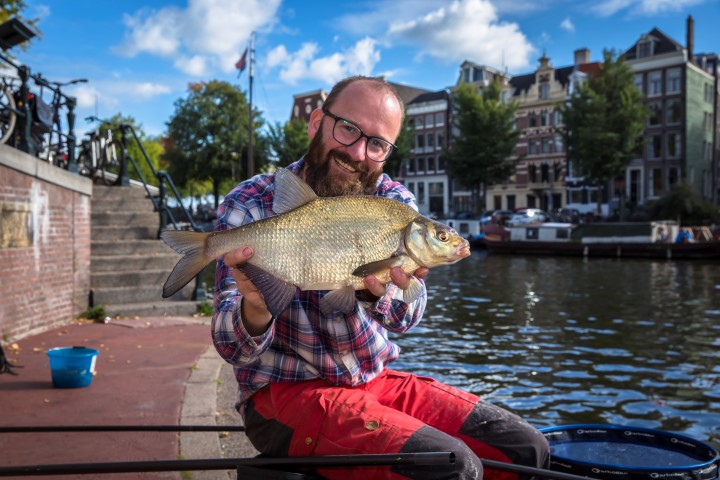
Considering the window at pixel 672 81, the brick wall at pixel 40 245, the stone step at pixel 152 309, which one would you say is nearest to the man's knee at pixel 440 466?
the brick wall at pixel 40 245

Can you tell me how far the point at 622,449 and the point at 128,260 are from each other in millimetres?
10064

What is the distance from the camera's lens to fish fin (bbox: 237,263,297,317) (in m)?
2.38

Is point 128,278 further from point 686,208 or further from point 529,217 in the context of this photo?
point 686,208

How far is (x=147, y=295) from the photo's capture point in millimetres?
11234

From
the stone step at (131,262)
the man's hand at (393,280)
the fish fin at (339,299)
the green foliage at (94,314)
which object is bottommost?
the green foliage at (94,314)

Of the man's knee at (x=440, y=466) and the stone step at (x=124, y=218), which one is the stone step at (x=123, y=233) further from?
the man's knee at (x=440, y=466)

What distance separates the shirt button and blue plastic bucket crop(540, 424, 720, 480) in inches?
37.4

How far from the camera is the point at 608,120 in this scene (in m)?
43.3

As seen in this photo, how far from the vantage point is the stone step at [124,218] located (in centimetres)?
1227

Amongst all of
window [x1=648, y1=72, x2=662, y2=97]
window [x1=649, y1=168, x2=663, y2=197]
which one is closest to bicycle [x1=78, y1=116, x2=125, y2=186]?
window [x1=649, y1=168, x2=663, y2=197]

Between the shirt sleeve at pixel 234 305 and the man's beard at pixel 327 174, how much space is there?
269mm

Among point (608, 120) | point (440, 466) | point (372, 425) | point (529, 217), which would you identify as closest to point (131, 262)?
point (372, 425)

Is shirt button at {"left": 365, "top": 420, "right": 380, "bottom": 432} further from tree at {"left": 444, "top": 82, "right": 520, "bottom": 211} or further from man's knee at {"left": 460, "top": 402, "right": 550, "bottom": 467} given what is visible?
tree at {"left": 444, "top": 82, "right": 520, "bottom": 211}

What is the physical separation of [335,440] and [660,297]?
1836 cm
